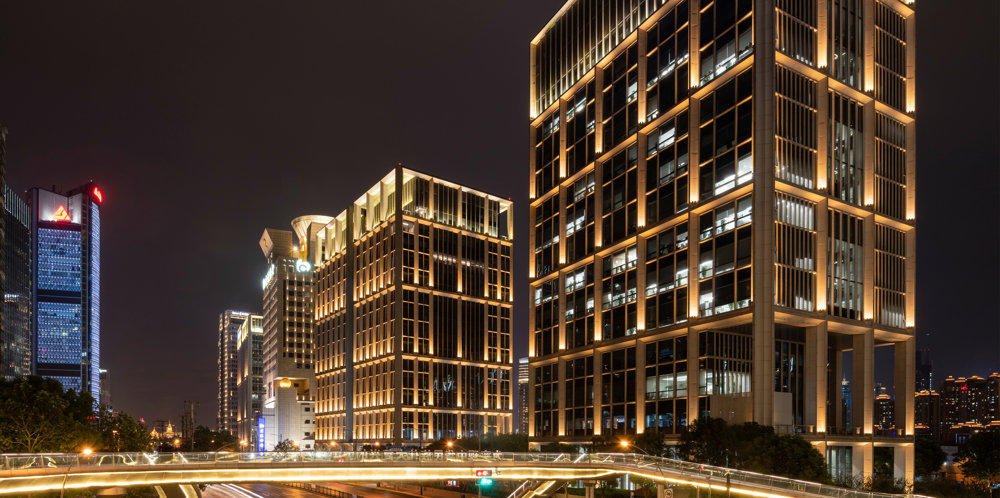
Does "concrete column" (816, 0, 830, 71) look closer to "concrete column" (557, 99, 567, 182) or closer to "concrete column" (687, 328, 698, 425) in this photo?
"concrete column" (687, 328, 698, 425)

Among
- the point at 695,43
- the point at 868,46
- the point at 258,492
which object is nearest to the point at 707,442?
the point at 695,43

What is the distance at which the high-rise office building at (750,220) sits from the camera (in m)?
83.2

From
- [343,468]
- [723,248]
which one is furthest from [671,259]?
[343,468]

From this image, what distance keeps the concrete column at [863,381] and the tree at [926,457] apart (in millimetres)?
15253

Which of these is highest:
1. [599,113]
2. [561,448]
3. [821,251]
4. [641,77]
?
[641,77]

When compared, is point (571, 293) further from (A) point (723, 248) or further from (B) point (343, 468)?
(B) point (343, 468)

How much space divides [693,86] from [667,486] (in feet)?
159

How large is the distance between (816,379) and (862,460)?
11979 millimetres

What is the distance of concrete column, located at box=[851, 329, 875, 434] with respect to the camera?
84875 mm

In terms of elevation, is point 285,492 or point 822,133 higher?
point 822,133

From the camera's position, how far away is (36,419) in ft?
244

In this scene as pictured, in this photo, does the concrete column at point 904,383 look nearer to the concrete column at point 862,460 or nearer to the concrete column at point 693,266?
the concrete column at point 862,460

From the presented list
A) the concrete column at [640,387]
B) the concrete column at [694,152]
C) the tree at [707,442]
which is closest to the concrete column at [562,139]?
the concrete column at [694,152]

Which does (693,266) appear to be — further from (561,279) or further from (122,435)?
(122,435)
